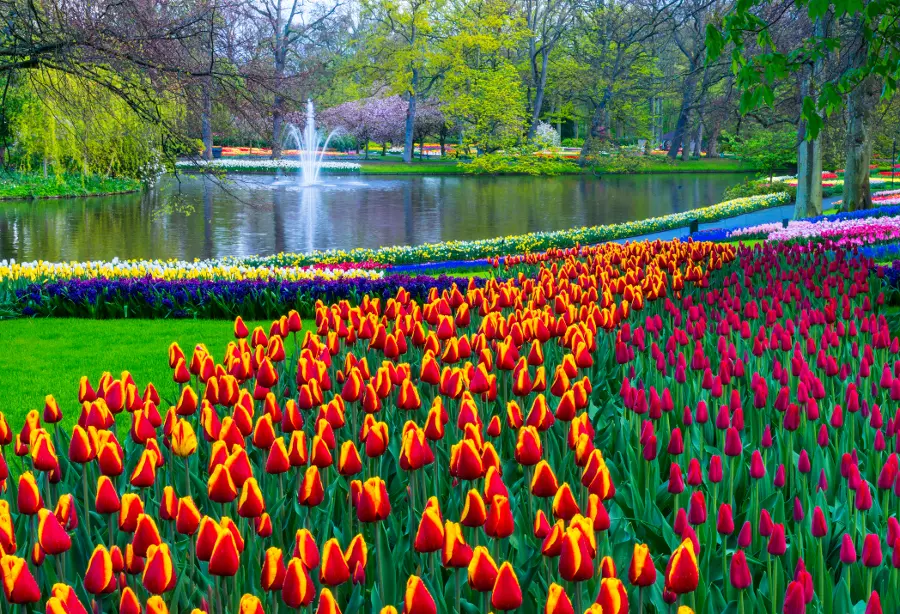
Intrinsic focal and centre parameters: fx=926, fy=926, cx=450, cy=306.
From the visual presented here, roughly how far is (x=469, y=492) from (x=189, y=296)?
891cm

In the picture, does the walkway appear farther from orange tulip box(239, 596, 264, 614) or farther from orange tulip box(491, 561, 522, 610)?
orange tulip box(239, 596, 264, 614)

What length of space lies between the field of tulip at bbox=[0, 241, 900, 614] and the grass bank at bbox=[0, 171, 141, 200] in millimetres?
35739

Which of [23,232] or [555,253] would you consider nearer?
[555,253]

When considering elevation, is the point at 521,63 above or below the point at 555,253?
above

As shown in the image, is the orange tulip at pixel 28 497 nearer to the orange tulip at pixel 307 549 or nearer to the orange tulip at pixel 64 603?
the orange tulip at pixel 64 603

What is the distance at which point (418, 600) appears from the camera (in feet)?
6.24

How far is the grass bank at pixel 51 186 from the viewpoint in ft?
123

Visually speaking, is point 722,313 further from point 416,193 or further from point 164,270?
point 416,193

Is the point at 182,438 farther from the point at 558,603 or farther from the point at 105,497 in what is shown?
the point at 558,603

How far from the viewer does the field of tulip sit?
2221 mm

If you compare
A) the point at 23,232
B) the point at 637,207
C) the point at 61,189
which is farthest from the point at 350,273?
the point at 61,189

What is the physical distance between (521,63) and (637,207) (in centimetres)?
3081

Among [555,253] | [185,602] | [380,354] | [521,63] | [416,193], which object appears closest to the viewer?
[185,602]

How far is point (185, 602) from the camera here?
2.63 meters
